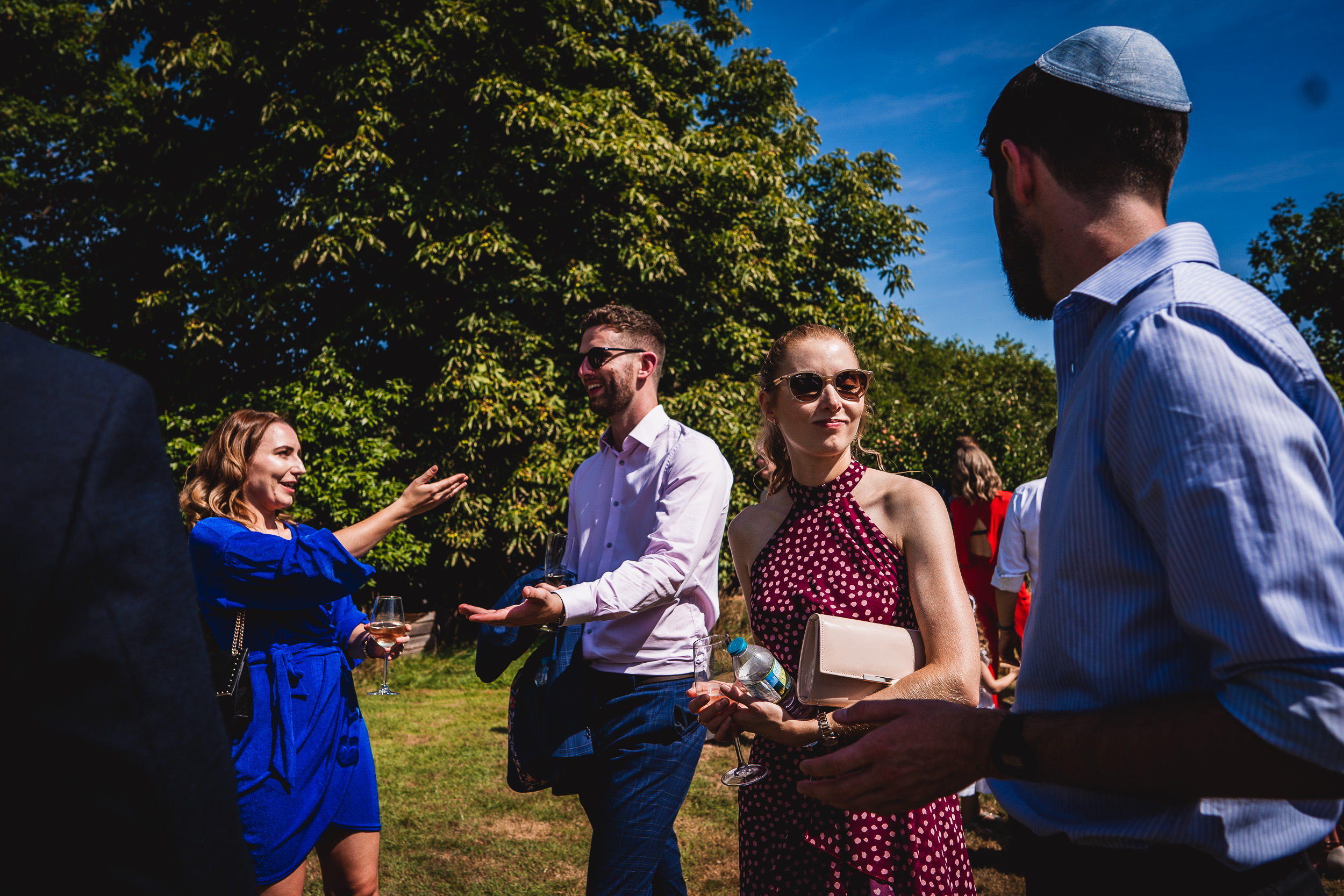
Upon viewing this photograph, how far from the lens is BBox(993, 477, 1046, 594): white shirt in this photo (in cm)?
475

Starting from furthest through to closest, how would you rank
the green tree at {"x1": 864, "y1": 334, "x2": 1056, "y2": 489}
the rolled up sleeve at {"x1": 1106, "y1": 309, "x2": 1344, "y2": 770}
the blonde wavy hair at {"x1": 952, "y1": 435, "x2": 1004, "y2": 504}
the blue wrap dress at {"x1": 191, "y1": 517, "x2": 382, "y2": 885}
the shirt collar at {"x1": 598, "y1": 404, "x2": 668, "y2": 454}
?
the green tree at {"x1": 864, "y1": 334, "x2": 1056, "y2": 489}
the blonde wavy hair at {"x1": 952, "y1": 435, "x2": 1004, "y2": 504}
the shirt collar at {"x1": 598, "y1": 404, "x2": 668, "y2": 454}
the blue wrap dress at {"x1": 191, "y1": 517, "x2": 382, "y2": 885}
the rolled up sleeve at {"x1": 1106, "y1": 309, "x2": 1344, "y2": 770}

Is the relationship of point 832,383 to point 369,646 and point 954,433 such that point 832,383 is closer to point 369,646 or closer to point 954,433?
point 369,646

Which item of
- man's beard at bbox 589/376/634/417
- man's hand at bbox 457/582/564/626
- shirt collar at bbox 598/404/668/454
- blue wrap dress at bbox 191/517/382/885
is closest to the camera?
man's hand at bbox 457/582/564/626

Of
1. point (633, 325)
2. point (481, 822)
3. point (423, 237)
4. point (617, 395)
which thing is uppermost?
point (423, 237)

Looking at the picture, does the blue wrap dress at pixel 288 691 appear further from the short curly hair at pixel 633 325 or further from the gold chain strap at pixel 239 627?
the short curly hair at pixel 633 325

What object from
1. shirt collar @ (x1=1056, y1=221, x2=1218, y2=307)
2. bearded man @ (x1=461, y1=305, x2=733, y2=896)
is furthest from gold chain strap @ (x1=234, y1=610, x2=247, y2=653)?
shirt collar @ (x1=1056, y1=221, x2=1218, y2=307)

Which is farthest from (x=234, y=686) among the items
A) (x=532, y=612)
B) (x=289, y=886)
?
(x=532, y=612)

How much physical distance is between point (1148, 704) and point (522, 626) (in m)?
2.20

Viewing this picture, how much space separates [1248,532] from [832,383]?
63.6 inches

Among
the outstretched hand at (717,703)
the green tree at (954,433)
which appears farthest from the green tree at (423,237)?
the outstretched hand at (717,703)

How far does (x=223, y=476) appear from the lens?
11.1ft

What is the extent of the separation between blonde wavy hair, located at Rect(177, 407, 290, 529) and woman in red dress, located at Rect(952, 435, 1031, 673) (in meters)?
5.03

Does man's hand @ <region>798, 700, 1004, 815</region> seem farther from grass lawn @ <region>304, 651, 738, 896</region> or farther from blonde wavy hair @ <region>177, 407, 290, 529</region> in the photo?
grass lawn @ <region>304, 651, 738, 896</region>

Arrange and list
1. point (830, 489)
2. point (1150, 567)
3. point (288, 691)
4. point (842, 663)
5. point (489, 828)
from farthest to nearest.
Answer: point (489, 828) → point (288, 691) → point (830, 489) → point (842, 663) → point (1150, 567)
